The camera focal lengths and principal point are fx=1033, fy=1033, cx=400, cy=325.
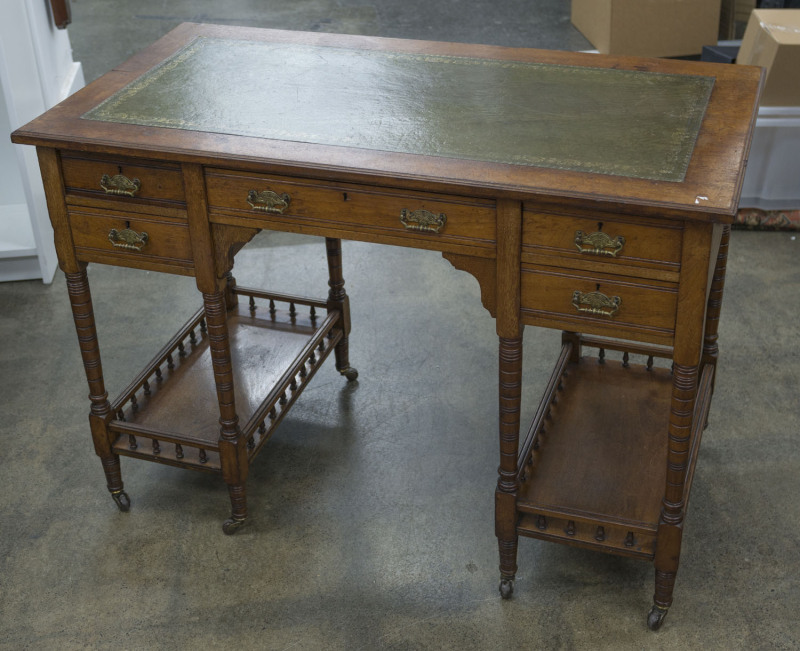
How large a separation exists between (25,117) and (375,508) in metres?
2.21

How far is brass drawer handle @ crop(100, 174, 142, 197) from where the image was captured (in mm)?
2678

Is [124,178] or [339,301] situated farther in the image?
[339,301]

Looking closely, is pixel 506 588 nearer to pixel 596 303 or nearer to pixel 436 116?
pixel 596 303

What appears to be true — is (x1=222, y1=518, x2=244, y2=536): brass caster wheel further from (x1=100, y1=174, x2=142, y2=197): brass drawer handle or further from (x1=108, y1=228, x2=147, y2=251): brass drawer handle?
(x1=100, y1=174, x2=142, y2=197): brass drawer handle

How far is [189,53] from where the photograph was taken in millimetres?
3139

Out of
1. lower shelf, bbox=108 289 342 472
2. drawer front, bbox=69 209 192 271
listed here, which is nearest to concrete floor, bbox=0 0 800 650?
lower shelf, bbox=108 289 342 472

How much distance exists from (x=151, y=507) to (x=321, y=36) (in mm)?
1582

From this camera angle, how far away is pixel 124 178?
2674 millimetres

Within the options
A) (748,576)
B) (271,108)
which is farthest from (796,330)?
(271,108)

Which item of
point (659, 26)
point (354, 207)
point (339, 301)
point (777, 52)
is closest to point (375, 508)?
point (339, 301)

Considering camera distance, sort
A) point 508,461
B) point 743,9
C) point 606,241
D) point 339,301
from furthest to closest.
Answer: point 743,9, point 339,301, point 508,461, point 606,241

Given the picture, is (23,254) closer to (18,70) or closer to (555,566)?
(18,70)

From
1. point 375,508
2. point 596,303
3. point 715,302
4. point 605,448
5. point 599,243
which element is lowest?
point 375,508

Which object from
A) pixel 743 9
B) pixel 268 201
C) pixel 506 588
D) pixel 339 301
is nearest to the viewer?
pixel 268 201
